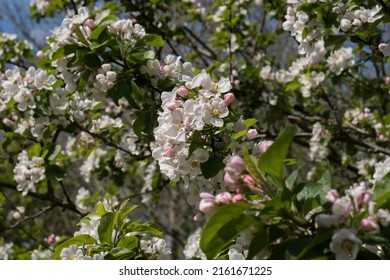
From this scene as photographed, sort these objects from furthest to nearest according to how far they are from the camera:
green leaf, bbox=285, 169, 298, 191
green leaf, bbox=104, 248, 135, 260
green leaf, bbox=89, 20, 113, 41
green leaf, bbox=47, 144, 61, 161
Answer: green leaf, bbox=47, 144, 61, 161, green leaf, bbox=89, 20, 113, 41, green leaf, bbox=104, 248, 135, 260, green leaf, bbox=285, 169, 298, 191

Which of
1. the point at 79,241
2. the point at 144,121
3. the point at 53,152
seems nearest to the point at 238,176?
the point at 79,241

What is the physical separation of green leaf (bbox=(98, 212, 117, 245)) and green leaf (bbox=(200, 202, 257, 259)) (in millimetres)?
694

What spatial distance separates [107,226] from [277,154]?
926 mm

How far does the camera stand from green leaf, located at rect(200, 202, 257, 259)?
1.35 metres

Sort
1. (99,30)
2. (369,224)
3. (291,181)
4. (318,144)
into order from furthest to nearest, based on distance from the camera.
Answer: (318,144)
(99,30)
(291,181)
(369,224)

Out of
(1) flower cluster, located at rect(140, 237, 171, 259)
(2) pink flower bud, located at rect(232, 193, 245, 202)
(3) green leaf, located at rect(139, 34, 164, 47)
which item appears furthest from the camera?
(3) green leaf, located at rect(139, 34, 164, 47)

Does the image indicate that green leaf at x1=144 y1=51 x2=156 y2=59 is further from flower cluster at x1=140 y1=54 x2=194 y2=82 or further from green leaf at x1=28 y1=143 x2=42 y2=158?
green leaf at x1=28 y1=143 x2=42 y2=158

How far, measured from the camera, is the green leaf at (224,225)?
1.35 m

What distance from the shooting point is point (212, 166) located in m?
1.97

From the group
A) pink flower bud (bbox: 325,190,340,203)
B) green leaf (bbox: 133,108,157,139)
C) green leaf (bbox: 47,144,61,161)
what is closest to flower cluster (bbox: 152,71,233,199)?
green leaf (bbox: 133,108,157,139)

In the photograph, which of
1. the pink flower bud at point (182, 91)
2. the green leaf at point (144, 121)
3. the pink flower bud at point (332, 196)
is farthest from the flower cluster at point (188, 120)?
the pink flower bud at point (332, 196)

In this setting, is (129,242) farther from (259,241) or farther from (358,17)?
(358,17)
